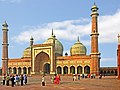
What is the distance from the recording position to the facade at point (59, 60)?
4906 centimetres

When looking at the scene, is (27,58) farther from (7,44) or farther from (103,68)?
(103,68)

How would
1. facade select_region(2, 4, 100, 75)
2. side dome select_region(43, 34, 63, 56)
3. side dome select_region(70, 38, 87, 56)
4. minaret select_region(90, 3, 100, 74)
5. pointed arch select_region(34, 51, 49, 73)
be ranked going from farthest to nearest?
1. side dome select_region(43, 34, 63, 56)
2. side dome select_region(70, 38, 87, 56)
3. pointed arch select_region(34, 51, 49, 73)
4. facade select_region(2, 4, 100, 75)
5. minaret select_region(90, 3, 100, 74)

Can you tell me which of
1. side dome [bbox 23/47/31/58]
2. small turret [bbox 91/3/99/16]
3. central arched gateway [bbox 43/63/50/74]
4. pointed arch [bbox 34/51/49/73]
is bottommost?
central arched gateway [bbox 43/63/50/74]

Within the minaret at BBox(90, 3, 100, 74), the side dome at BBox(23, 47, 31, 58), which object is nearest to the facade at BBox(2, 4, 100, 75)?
the minaret at BBox(90, 3, 100, 74)

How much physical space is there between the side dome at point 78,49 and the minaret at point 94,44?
834 centimetres

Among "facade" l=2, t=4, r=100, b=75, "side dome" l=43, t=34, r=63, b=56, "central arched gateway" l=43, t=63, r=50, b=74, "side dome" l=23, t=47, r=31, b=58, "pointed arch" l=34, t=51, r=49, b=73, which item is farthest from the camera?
"side dome" l=23, t=47, r=31, b=58

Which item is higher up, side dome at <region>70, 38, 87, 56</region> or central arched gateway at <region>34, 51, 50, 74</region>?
side dome at <region>70, 38, 87, 56</region>

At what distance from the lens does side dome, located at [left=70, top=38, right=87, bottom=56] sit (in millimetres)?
57531

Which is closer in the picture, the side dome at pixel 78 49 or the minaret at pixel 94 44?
the minaret at pixel 94 44

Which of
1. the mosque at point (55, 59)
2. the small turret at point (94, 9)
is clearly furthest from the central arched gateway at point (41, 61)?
the small turret at point (94, 9)

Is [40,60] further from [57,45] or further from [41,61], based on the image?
[57,45]

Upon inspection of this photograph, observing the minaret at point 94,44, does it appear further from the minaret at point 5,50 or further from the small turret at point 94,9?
the minaret at point 5,50

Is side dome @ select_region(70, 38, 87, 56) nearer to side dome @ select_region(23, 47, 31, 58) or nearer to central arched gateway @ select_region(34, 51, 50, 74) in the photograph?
central arched gateway @ select_region(34, 51, 50, 74)

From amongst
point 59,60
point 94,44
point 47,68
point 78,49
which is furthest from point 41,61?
point 94,44
